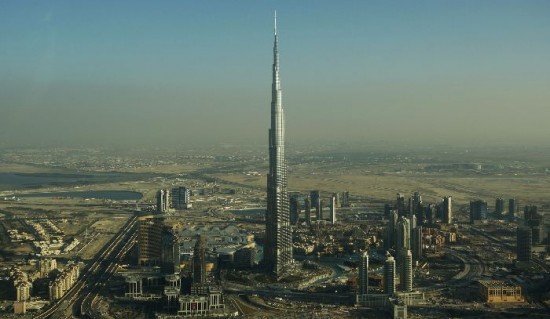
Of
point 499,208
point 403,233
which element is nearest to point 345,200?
point 499,208

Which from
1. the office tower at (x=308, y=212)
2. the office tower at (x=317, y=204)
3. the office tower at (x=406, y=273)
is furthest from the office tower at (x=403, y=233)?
the office tower at (x=317, y=204)

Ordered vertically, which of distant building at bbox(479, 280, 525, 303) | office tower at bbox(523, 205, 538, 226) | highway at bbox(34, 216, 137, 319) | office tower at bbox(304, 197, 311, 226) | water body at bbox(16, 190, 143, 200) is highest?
office tower at bbox(523, 205, 538, 226)

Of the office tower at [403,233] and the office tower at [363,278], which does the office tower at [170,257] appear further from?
the office tower at [403,233]

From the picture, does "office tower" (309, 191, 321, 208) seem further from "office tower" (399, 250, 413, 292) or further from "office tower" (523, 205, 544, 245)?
"office tower" (399, 250, 413, 292)

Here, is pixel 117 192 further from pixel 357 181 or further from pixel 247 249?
pixel 247 249

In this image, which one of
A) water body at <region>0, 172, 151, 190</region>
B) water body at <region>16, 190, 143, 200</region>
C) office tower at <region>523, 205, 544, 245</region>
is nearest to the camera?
office tower at <region>523, 205, 544, 245</region>

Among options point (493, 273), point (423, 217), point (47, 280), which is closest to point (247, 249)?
point (47, 280)

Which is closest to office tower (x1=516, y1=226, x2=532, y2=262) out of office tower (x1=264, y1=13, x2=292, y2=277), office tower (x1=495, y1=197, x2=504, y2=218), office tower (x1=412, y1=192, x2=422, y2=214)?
office tower (x1=264, y1=13, x2=292, y2=277)
